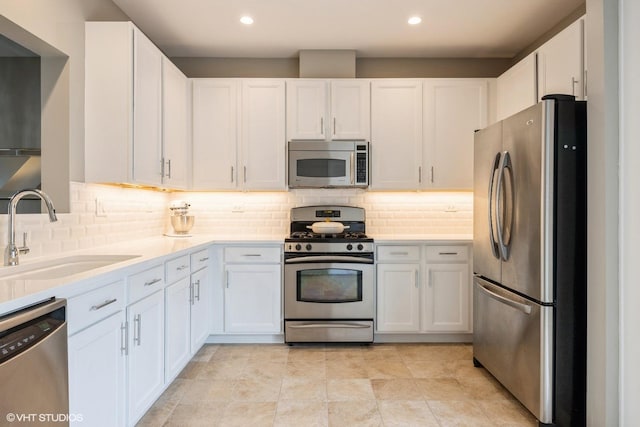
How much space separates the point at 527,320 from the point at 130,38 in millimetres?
3063

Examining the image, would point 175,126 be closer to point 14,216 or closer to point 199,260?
point 199,260

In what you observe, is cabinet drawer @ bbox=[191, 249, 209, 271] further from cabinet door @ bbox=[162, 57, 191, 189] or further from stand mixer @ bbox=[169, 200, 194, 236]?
cabinet door @ bbox=[162, 57, 191, 189]

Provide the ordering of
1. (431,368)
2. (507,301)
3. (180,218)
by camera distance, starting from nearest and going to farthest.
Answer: (507,301) < (431,368) < (180,218)

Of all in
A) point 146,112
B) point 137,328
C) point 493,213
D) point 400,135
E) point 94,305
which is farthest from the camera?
point 400,135

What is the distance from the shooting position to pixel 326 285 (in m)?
3.39

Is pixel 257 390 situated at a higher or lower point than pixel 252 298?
lower

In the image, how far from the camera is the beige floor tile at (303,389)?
249 centimetres

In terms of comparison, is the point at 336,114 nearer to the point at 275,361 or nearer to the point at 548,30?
the point at 548,30

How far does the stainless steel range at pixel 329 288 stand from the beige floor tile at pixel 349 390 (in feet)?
2.21

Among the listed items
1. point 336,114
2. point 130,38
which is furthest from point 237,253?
point 130,38

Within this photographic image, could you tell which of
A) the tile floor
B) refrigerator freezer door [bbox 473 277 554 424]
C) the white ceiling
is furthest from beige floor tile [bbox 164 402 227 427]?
the white ceiling

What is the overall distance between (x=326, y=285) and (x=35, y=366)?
2.36m

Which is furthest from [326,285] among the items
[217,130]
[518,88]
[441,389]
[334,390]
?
[518,88]

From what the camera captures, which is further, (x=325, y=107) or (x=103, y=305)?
(x=325, y=107)
